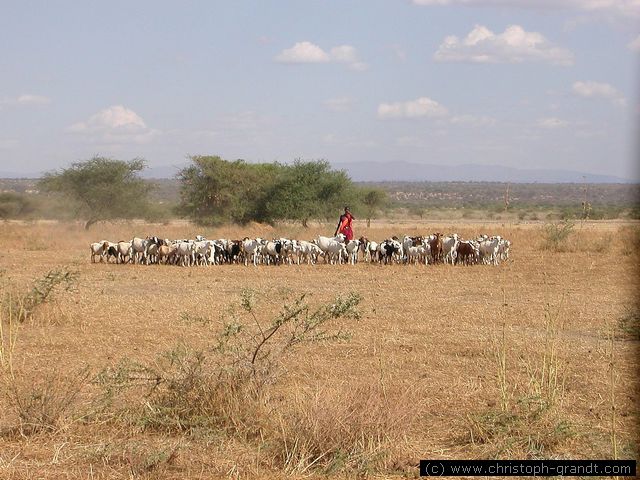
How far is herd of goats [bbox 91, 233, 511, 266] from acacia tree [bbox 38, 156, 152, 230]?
21.8m

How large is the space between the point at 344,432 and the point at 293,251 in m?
18.8

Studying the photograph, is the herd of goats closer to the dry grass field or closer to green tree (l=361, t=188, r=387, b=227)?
the dry grass field

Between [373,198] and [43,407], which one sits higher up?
[373,198]

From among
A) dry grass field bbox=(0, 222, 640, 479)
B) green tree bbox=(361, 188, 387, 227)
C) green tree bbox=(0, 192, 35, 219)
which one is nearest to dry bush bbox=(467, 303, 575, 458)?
dry grass field bbox=(0, 222, 640, 479)

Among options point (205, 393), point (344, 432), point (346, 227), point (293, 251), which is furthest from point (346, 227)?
point (344, 432)

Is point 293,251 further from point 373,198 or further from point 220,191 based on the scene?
point 373,198

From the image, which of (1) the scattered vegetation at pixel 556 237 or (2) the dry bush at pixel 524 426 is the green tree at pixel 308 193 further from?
(2) the dry bush at pixel 524 426

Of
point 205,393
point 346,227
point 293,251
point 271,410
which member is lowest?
point 293,251

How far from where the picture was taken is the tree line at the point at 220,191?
1800 inches

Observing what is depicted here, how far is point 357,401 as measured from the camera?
719cm

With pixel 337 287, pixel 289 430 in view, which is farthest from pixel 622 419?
pixel 337 287

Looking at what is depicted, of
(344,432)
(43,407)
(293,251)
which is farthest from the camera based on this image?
(293,251)

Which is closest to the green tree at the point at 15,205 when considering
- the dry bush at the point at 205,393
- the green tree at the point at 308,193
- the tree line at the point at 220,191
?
the tree line at the point at 220,191

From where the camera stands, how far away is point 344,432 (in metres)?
6.97
